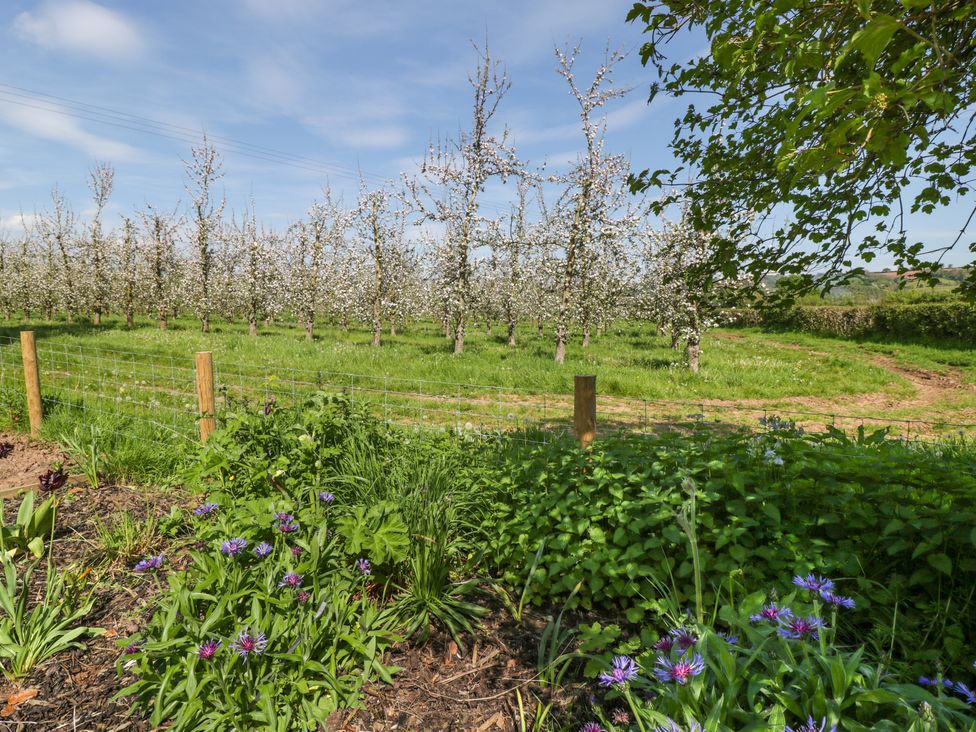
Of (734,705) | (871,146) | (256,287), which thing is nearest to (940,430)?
(871,146)

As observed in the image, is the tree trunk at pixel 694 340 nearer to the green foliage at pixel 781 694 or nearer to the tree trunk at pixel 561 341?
the tree trunk at pixel 561 341

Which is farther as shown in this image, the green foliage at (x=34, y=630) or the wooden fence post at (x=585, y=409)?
the wooden fence post at (x=585, y=409)

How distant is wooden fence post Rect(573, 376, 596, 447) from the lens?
12.9 feet

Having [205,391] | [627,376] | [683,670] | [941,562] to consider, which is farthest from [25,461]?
[627,376]

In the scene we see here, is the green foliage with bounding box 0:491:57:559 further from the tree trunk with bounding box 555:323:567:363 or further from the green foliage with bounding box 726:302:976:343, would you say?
the green foliage with bounding box 726:302:976:343

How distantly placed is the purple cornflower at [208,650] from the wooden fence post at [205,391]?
9.59 ft

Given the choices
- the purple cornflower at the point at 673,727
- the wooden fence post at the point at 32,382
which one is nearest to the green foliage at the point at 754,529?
the purple cornflower at the point at 673,727

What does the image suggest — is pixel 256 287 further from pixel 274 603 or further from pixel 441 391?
pixel 274 603

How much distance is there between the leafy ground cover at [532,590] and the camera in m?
1.82

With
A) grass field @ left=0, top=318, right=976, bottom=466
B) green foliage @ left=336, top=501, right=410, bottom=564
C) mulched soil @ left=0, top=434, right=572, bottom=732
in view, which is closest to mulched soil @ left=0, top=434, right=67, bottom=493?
grass field @ left=0, top=318, right=976, bottom=466

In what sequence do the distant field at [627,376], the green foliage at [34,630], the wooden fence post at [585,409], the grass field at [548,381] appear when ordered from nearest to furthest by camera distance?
the green foliage at [34,630], the wooden fence post at [585,409], the grass field at [548,381], the distant field at [627,376]

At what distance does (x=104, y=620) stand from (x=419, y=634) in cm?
174

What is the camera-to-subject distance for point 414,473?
3562 mm

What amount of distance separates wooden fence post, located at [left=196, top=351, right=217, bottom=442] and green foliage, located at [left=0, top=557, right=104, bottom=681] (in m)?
1.97
